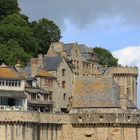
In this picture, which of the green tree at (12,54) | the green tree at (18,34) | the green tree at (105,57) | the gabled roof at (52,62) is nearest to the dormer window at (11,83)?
the gabled roof at (52,62)

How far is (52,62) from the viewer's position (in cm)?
10725

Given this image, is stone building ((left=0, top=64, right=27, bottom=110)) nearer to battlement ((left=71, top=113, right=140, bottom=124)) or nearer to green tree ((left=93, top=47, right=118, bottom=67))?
battlement ((left=71, top=113, right=140, bottom=124))

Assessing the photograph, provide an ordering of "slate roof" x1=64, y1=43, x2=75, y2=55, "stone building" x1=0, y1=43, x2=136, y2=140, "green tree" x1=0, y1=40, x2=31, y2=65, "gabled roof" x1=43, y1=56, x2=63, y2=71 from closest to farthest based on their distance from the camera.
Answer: "stone building" x1=0, y1=43, x2=136, y2=140
"gabled roof" x1=43, y1=56, x2=63, y2=71
"green tree" x1=0, y1=40, x2=31, y2=65
"slate roof" x1=64, y1=43, x2=75, y2=55

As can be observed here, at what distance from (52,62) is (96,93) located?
32.4ft

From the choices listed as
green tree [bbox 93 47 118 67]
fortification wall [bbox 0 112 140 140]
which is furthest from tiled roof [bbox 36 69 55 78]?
green tree [bbox 93 47 118 67]

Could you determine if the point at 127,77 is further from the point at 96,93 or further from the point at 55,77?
the point at 96,93

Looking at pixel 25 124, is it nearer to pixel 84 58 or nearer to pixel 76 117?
pixel 76 117

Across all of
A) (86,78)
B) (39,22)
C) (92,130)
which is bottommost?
(92,130)

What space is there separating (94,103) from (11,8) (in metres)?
46.6

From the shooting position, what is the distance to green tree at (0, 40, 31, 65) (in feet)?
382

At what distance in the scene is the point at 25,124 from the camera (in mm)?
89062

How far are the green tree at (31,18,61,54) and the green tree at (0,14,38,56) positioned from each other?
5.52 metres

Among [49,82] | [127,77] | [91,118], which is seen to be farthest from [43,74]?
[127,77]

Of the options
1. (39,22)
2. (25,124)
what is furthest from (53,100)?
(39,22)
